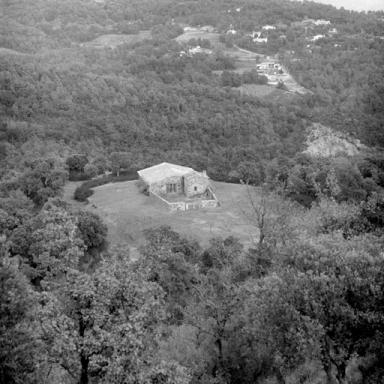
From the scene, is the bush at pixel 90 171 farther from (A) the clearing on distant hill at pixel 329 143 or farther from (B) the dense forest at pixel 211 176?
(A) the clearing on distant hill at pixel 329 143

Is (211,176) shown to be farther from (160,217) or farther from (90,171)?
(160,217)

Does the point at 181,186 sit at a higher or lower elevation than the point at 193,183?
lower

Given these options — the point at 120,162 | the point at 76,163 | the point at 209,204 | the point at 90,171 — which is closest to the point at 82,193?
the point at 90,171

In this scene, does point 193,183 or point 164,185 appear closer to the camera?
point 193,183

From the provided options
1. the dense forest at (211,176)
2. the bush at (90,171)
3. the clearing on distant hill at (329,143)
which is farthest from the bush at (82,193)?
the clearing on distant hill at (329,143)

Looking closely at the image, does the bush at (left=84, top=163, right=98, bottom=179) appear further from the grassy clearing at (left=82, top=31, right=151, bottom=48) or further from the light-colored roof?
the grassy clearing at (left=82, top=31, right=151, bottom=48)

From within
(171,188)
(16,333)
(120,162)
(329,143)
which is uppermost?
(16,333)
